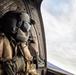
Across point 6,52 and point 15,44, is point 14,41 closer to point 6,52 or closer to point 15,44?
point 15,44

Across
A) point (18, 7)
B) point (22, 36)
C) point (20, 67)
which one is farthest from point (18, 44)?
point (18, 7)

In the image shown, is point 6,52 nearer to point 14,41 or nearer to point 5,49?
point 5,49

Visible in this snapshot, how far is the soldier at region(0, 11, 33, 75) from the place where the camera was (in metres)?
1.27

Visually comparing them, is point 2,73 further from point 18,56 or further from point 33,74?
point 33,74

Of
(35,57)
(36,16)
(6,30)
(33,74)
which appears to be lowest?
(33,74)

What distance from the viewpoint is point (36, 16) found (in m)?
1.76

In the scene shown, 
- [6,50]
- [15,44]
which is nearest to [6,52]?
[6,50]

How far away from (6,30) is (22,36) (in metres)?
0.13

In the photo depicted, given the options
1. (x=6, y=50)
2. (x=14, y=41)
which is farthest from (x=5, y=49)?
(x=14, y=41)

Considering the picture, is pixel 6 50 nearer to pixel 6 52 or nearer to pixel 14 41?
pixel 6 52

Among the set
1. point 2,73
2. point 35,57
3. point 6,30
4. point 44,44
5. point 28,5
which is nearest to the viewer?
point 2,73

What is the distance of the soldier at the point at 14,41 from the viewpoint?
4.17 ft

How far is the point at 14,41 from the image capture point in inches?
53.8

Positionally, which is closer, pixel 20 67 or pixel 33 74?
pixel 20 67
